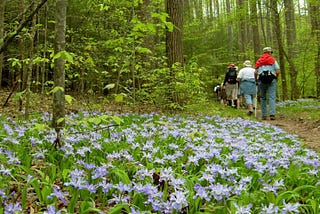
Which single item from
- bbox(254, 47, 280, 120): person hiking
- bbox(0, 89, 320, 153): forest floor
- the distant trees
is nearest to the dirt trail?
bbox(0, 89, 320, 153): forest floor

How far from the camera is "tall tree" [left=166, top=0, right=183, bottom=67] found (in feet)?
29.1

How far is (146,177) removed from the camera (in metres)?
2.49

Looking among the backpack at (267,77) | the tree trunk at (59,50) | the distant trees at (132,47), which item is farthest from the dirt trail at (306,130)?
the tree trunk at (59,50)

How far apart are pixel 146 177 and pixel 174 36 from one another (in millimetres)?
6872

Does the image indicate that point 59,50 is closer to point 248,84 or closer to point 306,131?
point 306,131

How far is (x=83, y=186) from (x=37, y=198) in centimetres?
49

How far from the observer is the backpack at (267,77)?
29.2 ft

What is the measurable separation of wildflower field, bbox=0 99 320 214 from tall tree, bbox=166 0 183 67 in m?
4.54

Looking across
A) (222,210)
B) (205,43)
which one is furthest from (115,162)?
(205,43)

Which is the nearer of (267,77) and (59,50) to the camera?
(59,50)

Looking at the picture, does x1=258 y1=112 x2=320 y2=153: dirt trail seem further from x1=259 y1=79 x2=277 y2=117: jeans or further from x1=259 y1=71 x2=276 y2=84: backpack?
x1=259 y1=71 x2=276 y2=84: backpack

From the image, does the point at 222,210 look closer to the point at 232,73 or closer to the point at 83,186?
the point at 83,186

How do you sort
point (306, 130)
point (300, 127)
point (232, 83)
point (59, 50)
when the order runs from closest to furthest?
point (59, 50)
point (306, 130)
point (300, 127)
point (232, 83)

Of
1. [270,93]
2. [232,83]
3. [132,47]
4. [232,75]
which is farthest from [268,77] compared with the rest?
[232,83]
